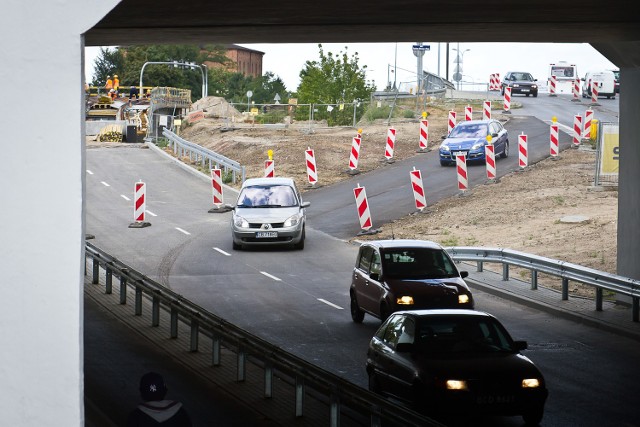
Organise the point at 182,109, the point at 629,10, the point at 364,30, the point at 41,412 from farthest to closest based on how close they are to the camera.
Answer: the point at 182,109
the point at 364,30
the point at 629,10
the point at 41,412

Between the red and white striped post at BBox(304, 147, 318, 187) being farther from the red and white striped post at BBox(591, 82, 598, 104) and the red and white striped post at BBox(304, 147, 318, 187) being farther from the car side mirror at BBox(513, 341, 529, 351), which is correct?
the red and white striped post at BBox(591, 82, 598, 104)

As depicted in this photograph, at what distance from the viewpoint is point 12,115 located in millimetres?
7406

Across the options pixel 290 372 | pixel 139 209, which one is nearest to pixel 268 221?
pixel 139 209

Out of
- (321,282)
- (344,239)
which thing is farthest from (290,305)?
(344,239)

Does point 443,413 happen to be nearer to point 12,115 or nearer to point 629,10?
point 629,10

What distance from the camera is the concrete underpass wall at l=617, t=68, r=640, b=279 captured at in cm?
2234

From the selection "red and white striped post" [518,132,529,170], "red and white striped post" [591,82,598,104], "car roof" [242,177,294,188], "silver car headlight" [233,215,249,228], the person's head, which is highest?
"red and white striped post" [591,82,598,104]

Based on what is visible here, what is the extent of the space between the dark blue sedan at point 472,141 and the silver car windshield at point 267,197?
1207 centimetres

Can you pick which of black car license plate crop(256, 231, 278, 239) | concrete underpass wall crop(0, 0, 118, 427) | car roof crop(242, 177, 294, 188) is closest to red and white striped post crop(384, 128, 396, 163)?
car roof crop(242, 177, 294, 188)

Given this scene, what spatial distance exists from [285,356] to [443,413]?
195 centimetres

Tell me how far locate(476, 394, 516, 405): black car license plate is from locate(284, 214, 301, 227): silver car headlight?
1805 centimetres

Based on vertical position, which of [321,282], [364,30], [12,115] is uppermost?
[364,30]

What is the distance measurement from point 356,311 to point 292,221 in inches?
377

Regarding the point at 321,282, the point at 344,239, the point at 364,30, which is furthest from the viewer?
the point at 344,239
